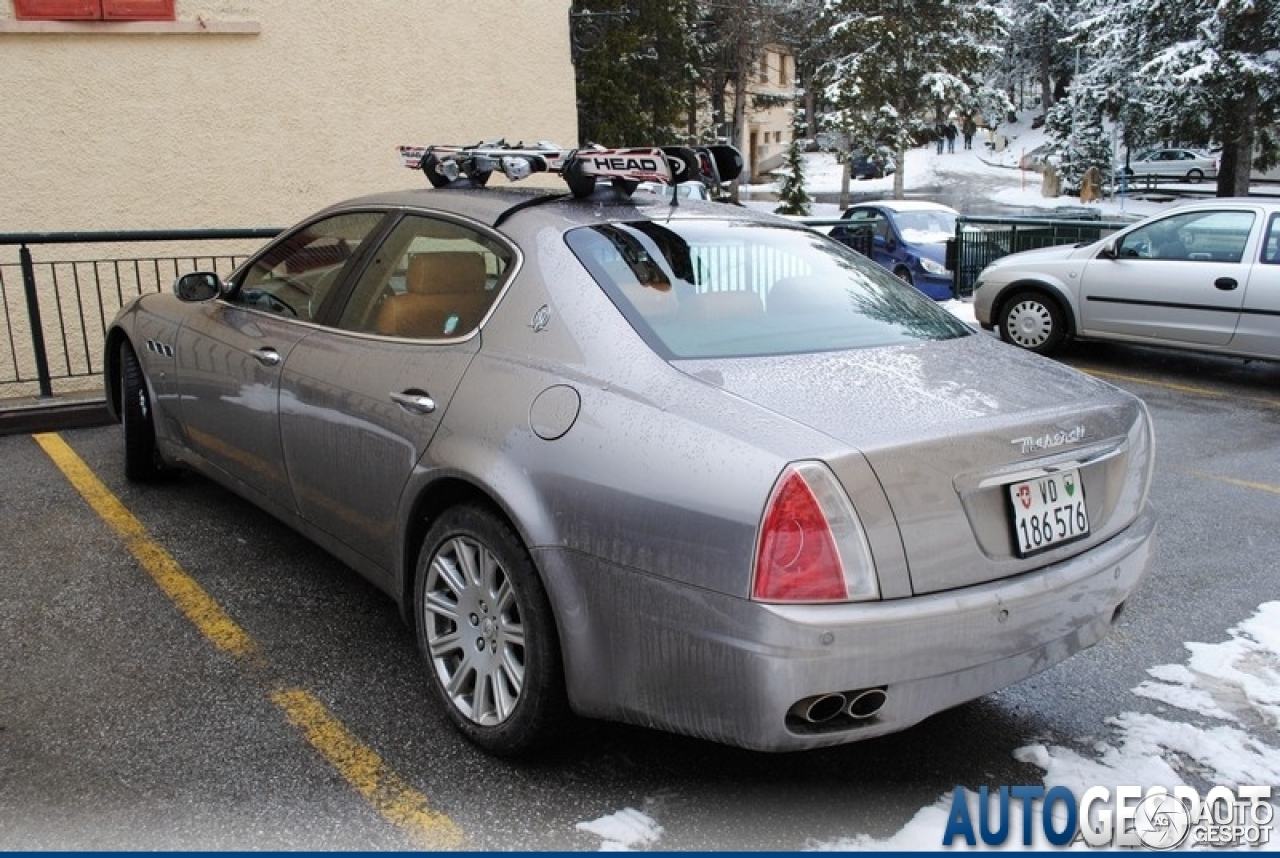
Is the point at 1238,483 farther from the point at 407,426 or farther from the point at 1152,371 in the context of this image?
the point at 407,426

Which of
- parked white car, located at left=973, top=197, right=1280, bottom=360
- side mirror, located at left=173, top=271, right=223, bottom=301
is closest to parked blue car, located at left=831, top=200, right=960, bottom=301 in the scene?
parked white car, located at left=973, top=197, right=1280, bottom=360

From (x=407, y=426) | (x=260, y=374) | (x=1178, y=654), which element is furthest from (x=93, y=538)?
(x=1178, y=654)

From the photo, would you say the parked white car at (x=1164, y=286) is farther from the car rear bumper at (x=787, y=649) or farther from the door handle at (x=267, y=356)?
the door handle at (x=267, y=356)

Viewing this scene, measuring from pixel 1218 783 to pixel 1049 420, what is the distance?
3.58ft

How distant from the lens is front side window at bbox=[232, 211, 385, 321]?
4.02 metres

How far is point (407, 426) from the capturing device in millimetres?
3273

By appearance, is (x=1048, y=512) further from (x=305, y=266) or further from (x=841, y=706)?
(x=305, y=266)

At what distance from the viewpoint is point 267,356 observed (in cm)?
403

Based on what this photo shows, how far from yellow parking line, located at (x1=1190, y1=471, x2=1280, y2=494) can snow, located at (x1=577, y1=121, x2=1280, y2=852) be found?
1.80 m

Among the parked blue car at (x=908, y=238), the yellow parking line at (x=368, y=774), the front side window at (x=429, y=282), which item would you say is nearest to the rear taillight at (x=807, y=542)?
the yellow parking line at (x=368, y=774)

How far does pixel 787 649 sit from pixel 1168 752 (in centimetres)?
143

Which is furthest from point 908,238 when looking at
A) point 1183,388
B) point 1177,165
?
point 1177,165

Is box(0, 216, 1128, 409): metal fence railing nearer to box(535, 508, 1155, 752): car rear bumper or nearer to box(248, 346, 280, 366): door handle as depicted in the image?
box(248, 346, 280, 366): door handle

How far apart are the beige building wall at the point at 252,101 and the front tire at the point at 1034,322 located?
15.3 feet
